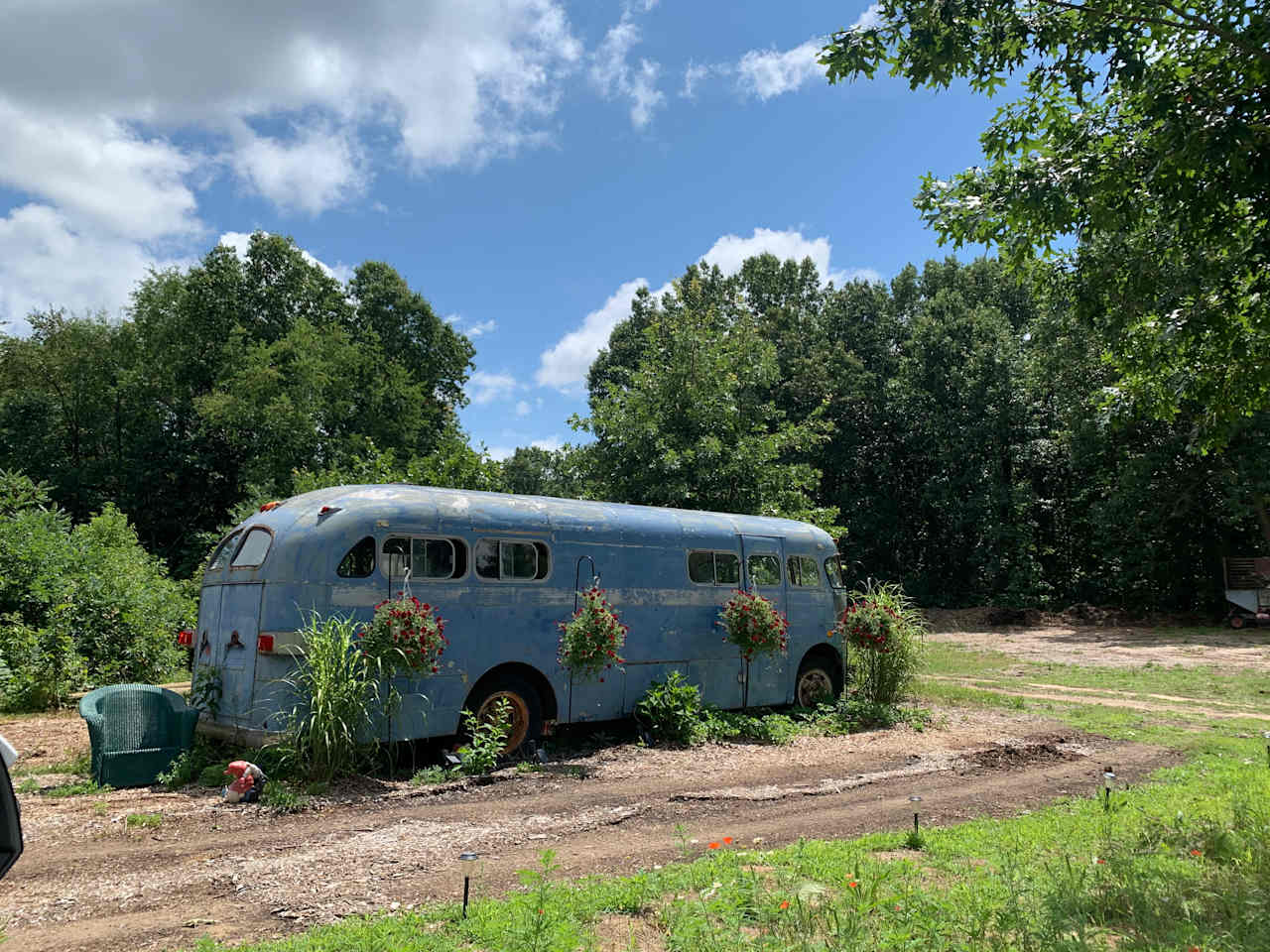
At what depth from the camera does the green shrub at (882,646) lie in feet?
42.4

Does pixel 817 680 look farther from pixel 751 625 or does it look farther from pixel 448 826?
pixel 448 826

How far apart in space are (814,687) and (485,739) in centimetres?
615

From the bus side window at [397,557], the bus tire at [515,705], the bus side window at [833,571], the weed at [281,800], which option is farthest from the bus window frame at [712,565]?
the weed at [281,800]

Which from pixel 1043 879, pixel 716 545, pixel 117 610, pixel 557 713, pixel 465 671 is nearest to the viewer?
pixel 1043 879

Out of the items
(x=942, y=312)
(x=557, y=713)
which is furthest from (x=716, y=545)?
(x=942, y=312)

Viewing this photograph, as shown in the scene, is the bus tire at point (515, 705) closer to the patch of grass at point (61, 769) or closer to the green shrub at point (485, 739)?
the green shrub at point (485, 739)

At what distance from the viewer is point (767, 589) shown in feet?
41.8

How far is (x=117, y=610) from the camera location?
1430cm

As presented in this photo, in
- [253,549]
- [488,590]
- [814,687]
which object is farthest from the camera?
[814,687]

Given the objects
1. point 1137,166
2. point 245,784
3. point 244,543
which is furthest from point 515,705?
point 1137,166

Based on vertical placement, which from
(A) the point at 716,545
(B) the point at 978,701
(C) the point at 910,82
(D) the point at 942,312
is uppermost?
(D) the point at 942,312

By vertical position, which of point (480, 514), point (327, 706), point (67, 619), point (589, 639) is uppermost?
point (480, 514)

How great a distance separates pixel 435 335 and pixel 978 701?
1368 inches

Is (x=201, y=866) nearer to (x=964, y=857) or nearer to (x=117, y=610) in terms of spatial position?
(x=964, y=857)
